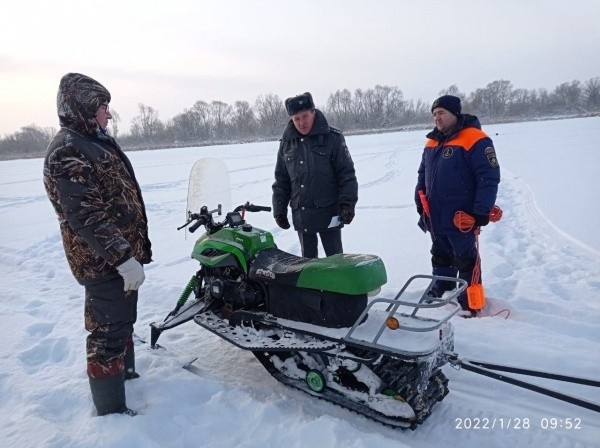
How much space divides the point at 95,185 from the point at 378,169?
43.3ft

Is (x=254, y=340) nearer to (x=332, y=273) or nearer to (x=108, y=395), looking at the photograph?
(x=332, y=273)

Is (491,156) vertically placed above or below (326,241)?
above

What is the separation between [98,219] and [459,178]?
2635 mm

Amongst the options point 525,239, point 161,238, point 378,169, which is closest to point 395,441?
point 525,239

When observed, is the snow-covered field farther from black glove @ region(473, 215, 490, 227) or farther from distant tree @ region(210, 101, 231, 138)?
distant tree @ region(210, 101, 231, 138)

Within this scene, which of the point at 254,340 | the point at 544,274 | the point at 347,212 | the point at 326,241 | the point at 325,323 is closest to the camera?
the point at 325,323

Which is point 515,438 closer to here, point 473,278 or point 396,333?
point 396,333

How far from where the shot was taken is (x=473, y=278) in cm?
356

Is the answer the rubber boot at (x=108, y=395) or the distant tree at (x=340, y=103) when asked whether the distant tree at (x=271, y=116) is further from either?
the rubber boot at (x=108, y=395)

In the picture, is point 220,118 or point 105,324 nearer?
point 105,324

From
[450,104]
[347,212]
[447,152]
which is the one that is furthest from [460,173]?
[347,212]

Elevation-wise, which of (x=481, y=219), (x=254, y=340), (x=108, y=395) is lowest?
(x=108, y=395)

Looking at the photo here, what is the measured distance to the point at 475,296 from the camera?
351cm

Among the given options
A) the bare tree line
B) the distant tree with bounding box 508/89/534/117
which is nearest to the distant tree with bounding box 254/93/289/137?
the bare tree line
